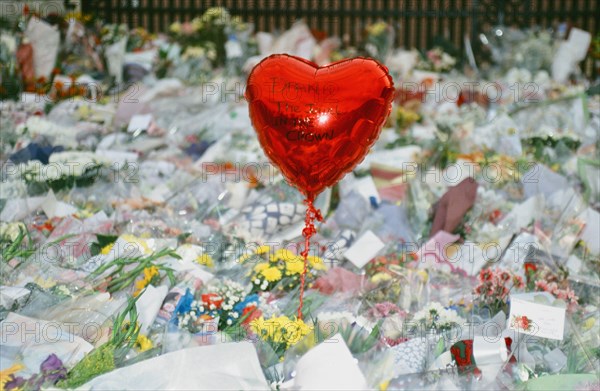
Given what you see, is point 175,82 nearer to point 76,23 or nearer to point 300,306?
point 76,23

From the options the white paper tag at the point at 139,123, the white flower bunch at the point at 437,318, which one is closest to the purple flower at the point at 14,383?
the white flower bunch at the point at 437,318

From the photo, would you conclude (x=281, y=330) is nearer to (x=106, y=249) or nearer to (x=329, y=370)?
(x=329, y=370)

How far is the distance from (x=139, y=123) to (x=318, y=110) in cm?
215

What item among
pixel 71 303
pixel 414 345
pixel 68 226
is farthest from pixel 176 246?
pixel 414 345

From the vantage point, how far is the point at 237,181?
3689 millimetres

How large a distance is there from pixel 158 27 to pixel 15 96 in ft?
12.1

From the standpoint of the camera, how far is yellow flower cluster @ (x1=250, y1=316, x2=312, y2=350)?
7.11ft

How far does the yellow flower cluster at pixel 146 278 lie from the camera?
257 centimetres

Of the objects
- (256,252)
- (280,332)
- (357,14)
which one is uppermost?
(280,332)

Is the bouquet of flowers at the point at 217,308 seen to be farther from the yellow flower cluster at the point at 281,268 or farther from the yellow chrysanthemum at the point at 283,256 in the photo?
the yellow chrysanthemum at the point at 283,256

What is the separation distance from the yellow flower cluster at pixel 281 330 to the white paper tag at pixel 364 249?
0.74 metres

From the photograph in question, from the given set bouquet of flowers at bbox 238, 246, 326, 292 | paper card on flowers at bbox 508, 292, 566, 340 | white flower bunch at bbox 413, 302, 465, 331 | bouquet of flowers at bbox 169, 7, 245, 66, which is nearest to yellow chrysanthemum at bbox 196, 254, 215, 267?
bouquet of flowers at bbox 238, 246, 326, 292

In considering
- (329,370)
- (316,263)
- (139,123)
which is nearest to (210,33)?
(139,123)

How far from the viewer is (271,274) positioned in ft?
8.61
